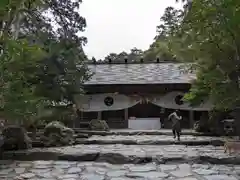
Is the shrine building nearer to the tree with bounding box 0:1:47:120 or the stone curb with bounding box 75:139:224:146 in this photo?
the stone curb with bounding box 75:139:224:146

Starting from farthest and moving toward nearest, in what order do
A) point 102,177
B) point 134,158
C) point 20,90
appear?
1. point 134,158
2. point 20,90
3. point 102,177

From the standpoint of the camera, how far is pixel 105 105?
60.3 feet

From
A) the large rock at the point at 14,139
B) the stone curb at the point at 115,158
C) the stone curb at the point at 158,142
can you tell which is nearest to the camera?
the stone curb at the point at 115,158

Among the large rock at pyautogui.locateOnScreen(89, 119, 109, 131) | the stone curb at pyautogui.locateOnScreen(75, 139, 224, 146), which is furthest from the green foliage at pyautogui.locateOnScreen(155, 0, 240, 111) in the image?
the large rock at pyautogui.locateOnScreen(89, 119, 109, 131)

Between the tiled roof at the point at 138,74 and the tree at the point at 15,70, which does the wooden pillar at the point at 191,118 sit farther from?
the tree at the point at 15,70

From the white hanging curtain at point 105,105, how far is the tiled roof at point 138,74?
3.02 ft

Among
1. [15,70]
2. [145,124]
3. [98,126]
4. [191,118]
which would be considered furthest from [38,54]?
[191,118]

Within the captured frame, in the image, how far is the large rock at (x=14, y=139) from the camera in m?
8.96

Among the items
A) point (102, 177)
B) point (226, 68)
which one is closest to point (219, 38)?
point (226, 68)

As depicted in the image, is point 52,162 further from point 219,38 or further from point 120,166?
point 219,38

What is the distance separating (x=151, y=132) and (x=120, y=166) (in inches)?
283

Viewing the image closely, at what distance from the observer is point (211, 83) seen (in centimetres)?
980

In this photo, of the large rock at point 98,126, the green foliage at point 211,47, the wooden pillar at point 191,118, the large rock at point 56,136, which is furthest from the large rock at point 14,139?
the wooden pillar at point 191,118

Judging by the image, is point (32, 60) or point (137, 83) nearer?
point (32, 60)
